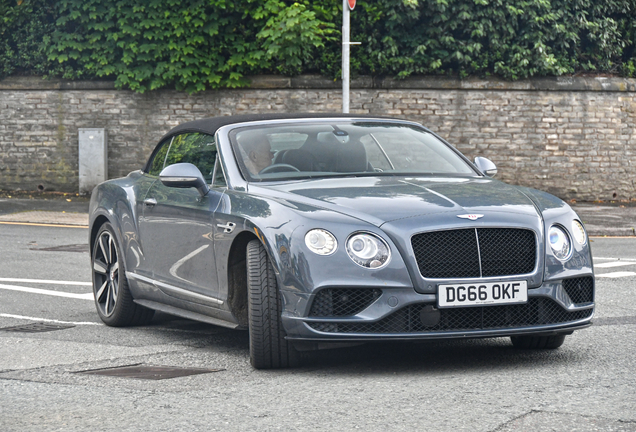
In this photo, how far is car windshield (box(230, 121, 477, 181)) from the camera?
22.2ft

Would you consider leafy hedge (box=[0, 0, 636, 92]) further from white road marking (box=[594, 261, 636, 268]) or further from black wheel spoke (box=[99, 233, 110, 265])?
black wheel spoke (box=[99, 233, 110, 265])

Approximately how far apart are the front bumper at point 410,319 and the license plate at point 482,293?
0.17 ft

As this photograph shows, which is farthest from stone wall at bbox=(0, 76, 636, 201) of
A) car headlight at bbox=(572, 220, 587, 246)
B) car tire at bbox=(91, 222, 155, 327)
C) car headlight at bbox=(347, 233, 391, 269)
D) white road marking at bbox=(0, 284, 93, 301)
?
car headlight at bbox=(347, 233, 391, 269)

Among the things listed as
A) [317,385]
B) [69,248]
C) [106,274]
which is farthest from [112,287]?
[69,248]

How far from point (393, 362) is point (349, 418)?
59.1 inches

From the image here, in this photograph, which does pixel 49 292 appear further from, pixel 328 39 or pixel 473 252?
pixel 328 39

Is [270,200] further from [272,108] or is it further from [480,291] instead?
[272,108]

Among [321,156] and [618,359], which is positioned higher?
[321,156]

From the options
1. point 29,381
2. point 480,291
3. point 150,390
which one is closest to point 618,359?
point 480,291

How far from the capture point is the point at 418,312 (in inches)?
220

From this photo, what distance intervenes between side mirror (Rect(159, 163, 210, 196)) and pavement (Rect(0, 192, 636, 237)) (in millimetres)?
11283

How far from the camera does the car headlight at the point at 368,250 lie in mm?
5539

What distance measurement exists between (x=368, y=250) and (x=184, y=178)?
1690mm

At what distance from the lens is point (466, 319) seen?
568 cm
